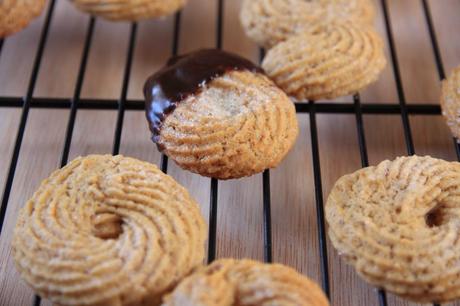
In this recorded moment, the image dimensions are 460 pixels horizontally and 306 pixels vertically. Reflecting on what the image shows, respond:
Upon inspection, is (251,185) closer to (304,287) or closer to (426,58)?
(304,287)

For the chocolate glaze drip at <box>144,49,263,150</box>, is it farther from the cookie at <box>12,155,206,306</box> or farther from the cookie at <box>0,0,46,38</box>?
the cookie at <box>0,0,46,38</box>

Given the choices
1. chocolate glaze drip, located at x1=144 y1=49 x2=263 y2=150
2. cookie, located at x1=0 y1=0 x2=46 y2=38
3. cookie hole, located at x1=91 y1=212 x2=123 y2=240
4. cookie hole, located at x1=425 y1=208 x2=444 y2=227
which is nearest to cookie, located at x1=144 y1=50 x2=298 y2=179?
chocolate glaze drip, located at x1=144 y1=49 x2=263 y2=150

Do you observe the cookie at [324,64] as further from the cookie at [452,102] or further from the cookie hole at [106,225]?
the cookie hole at [106,225]

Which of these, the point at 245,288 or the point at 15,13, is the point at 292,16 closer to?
the point at 15,13

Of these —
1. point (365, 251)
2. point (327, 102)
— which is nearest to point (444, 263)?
point (365, 251)

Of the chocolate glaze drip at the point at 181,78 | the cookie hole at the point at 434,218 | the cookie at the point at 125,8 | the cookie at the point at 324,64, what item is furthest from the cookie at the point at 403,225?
the cookie at the point at 125,8
